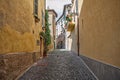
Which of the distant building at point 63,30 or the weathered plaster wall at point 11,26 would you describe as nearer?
the weathered plaster wall at point 11,26

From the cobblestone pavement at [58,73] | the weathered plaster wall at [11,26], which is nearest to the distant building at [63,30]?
the cobblestone pavement at [58,73]

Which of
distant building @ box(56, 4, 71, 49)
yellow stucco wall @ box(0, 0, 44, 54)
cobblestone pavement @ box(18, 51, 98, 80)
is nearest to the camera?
yellow stucco wall @ box(0, 0, 44, 54)

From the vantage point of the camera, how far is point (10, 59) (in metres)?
5.86

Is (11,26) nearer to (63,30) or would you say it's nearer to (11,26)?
(11,26)

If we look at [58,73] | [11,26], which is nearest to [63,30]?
[58,73]

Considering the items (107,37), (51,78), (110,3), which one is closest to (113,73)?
(107,37)

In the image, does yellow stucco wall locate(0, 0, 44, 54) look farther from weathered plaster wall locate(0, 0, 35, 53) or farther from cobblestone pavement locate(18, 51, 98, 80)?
cobblestone pavement locate(18, 51, 98, 80)

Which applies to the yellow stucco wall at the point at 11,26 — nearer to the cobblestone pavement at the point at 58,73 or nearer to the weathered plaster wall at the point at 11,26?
the weathered plaster wall at the point at 11,26

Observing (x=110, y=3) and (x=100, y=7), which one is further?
(x=100, y=7)

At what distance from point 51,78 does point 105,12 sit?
3104mm

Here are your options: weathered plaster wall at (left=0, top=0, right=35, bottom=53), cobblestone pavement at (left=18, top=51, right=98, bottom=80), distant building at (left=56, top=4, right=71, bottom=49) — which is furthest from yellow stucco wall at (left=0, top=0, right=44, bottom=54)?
distant building at (left=56, top=4, right=71, bottom=49)

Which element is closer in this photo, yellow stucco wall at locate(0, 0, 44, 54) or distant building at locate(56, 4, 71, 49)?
yellow stucco wall at locate(0, 0, 44, 54)

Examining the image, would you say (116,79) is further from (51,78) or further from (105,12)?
(51,78)

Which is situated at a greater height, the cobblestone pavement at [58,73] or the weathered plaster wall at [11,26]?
the weathered plaster wall at [11,26]
